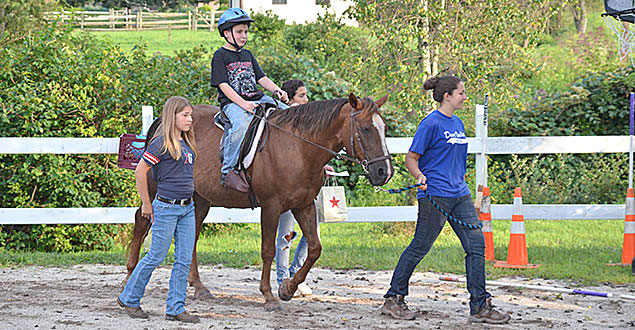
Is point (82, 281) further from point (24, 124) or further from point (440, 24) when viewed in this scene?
point (440, 24)

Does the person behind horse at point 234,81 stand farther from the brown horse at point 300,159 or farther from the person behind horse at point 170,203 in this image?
the person behind horse at point 170,203

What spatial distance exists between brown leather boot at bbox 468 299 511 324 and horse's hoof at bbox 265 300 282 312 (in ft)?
5.13

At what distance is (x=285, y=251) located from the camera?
23.4 ft

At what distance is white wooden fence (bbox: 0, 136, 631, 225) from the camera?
8766mm

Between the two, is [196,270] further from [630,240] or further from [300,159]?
[630,240]

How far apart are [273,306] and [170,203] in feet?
4.33

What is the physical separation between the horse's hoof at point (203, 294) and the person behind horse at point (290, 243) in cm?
64

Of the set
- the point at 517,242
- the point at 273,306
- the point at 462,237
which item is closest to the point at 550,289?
the point at 517,242

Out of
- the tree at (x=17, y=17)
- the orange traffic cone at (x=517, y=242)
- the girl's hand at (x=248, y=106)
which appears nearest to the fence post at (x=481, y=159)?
the orange traffic cone at (x=517, y=242)

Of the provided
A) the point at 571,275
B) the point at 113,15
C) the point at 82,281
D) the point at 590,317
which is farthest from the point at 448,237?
the point at 113,15

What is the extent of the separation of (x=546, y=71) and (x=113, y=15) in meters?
26.0

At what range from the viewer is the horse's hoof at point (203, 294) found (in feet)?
22.8

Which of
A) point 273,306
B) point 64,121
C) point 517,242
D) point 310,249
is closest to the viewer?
point 273,306

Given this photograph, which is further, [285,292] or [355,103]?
[285,292]
